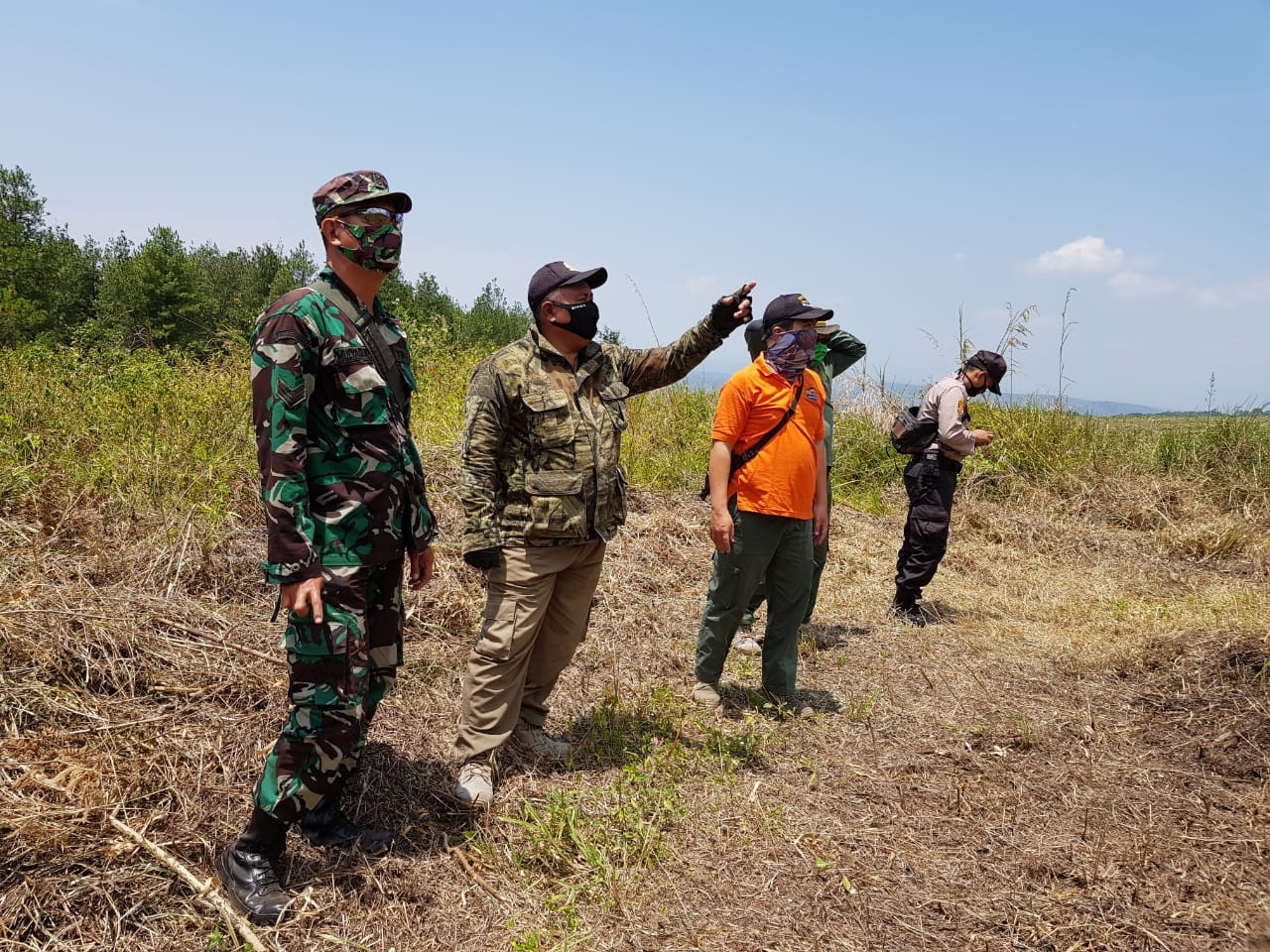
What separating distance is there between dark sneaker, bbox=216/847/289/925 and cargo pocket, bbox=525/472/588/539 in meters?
1.30

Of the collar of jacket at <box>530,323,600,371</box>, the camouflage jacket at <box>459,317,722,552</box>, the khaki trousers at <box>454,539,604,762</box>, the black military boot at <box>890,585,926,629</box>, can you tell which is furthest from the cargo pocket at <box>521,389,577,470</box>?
the black military boot at <box>890,585,926,629</box>

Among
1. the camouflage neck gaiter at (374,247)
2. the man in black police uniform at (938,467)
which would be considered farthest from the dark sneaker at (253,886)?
the man in black police uniform at (938,467)

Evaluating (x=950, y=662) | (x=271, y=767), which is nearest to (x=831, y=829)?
(x=271, y=767)

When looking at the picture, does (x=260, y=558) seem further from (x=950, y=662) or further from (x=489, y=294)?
(x=489, y=294)

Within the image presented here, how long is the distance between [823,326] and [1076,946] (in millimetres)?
3333

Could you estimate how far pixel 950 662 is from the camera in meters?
4.81

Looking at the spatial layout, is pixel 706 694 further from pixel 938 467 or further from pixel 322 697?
pixel 938 467

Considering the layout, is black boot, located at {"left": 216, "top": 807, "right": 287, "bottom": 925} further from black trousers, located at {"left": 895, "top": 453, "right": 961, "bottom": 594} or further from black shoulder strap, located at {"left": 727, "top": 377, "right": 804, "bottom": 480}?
black trousers, located at {"left": 895, "top": 453, "right": 961, "bottom": 594}

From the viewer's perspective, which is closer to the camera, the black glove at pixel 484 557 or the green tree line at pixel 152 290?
the black glove at pixel 484 557

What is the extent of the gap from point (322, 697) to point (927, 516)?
167 inches

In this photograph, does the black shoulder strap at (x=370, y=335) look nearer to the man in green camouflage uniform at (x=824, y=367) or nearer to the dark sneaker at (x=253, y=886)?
the dark sneaker at (x=253, y=886)

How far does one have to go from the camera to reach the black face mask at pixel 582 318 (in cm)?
303

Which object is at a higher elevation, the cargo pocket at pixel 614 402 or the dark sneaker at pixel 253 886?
the cargo pocket at pixel 614 402

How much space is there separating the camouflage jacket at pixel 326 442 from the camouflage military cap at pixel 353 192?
0.18 meters
